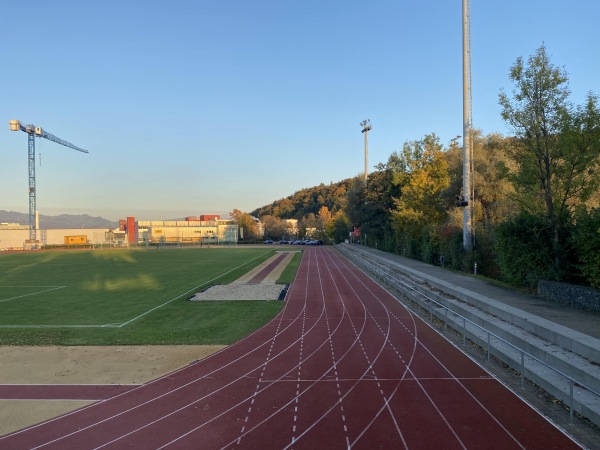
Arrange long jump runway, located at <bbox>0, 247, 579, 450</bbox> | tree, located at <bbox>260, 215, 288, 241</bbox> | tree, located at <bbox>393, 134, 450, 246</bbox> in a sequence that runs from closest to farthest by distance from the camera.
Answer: long jump runway, located at <bbox>0, 247, 579, 450</bbox>
tree, located at <bbox>393, 134, 450, 246</bbox>
tree, located at <bbox>260, 215, 288, 241</bbox>

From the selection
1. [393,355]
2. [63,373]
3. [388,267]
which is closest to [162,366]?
[63,373]

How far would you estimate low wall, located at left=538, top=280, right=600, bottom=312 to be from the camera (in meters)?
14.4

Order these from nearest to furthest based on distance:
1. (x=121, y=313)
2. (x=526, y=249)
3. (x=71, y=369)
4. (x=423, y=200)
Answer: (x=71, y=369), (x=526, y=249), (x=121, y=313), (x=423, y=200)

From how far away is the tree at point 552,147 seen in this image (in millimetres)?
17578

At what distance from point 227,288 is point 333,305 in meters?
8.61

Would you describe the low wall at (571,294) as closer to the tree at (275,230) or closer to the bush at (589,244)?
the bush at (589,244)

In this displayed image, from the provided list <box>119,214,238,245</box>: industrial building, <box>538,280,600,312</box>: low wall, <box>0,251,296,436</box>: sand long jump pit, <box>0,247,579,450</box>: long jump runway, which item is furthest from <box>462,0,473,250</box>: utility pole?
<box>119,214,238,245</box>: industrial building

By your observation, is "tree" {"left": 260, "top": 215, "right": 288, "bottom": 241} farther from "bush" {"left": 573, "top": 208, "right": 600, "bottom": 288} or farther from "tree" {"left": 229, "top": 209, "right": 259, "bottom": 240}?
"bush" {"left": 573, "top": 208, "right": 600, "bottom": 288}

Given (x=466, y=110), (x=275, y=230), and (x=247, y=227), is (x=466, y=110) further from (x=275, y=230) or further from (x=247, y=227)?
(x=247, y=227)

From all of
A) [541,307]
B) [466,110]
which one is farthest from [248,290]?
[466,110]

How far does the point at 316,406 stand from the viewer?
8.88 metres

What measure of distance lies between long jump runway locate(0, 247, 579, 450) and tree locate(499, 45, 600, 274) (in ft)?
30.5

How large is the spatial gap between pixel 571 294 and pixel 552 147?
657 centimetres

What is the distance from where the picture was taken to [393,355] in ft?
40.5
